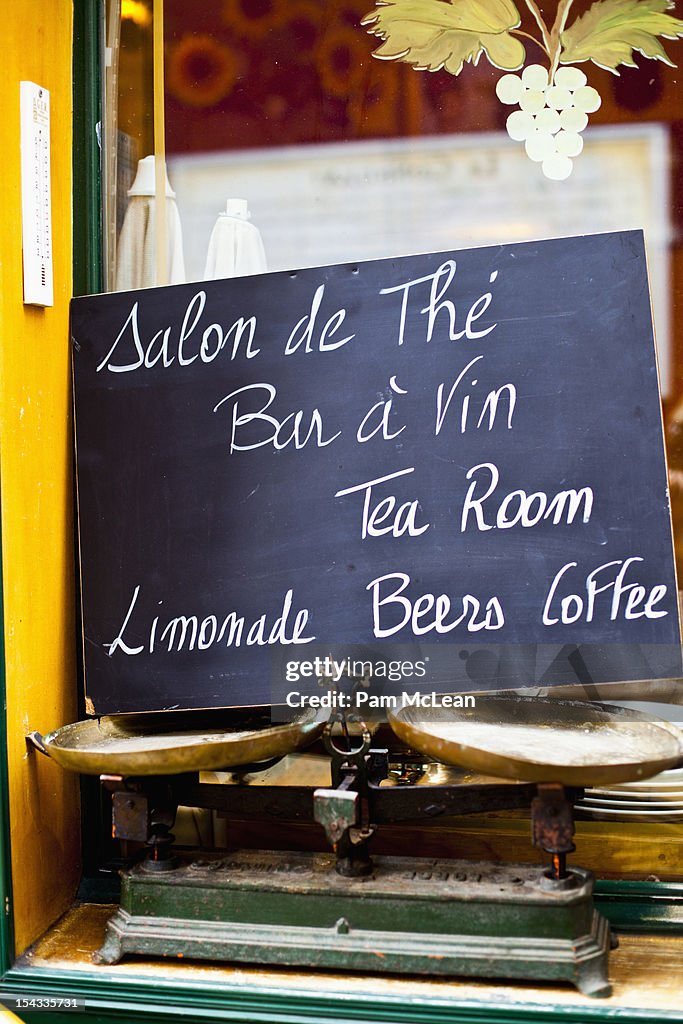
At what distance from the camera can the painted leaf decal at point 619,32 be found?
2.34m

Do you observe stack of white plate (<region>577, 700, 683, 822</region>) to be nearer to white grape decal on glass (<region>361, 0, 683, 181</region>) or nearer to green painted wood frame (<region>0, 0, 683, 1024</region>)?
green painted wood frame (<region>0, 0, 683, 1024</region>)

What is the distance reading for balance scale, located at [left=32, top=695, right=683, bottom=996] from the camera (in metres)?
2.01

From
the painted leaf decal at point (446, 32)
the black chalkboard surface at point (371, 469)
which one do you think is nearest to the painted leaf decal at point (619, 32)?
the painted leaf decal at point (446, 32)

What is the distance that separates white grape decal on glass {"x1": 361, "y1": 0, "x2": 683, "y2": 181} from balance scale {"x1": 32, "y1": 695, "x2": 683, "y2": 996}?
1.21m

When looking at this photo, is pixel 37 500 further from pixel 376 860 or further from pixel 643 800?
pixel 643 800

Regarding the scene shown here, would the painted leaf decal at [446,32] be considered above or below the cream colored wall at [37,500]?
above

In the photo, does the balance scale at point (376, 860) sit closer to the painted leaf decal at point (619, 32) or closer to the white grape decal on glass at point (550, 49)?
the white grape decal on glass at point (550, 49)

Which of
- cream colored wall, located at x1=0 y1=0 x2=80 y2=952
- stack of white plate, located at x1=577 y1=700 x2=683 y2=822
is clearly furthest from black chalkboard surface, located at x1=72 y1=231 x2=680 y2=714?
stack of white plate, located at x1=577 y1=700 x2=683 y2=822

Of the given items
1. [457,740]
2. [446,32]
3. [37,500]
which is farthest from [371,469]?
[446,32]

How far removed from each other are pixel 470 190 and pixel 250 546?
915 mm

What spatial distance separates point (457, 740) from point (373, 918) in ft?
1.32

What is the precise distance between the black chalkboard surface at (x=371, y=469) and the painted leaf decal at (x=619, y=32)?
492mm

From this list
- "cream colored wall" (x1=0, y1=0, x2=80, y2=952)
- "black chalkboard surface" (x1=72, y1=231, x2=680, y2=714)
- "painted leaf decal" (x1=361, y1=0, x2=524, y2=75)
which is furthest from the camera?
"painted leaf decal" (x1=361, y1=0, x2=524, y2=75)

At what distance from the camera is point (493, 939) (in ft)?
6.68
